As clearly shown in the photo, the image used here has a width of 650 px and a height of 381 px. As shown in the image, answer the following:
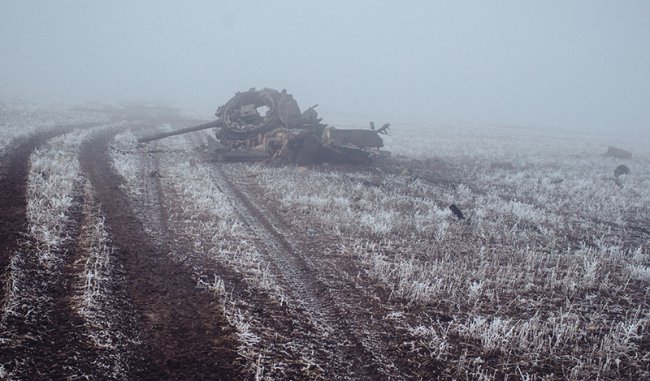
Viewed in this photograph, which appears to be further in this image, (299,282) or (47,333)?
(299,282)

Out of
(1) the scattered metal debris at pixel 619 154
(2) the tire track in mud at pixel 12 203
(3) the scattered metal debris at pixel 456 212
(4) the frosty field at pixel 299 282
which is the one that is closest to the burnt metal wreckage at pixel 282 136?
(4) the frosty field at pixel 299 282

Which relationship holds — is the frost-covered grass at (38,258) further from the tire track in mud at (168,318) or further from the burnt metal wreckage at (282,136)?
the burnt metal wreckage at (282,136)

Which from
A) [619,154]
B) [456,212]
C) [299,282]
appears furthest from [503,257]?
[619,154]

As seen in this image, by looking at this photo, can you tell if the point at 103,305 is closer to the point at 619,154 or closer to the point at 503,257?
the point at 503,257

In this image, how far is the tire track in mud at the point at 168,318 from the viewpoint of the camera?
358 cm

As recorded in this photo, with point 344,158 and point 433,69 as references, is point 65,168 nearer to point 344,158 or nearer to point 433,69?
point 344,158

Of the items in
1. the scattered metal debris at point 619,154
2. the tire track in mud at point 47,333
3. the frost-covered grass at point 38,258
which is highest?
the scattered metal debris at point 619,154

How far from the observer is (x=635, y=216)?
12.0 meters

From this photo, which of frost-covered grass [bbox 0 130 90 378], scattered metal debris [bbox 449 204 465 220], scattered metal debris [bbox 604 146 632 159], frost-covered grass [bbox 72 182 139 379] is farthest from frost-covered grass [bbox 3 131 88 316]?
scattered metal debris [bbox 604 146 632 159]

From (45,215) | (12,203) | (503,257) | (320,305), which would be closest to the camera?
(320,305)

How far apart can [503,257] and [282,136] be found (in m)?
11.6

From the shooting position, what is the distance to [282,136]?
666 inches

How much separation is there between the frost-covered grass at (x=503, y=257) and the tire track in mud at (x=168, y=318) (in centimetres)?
238

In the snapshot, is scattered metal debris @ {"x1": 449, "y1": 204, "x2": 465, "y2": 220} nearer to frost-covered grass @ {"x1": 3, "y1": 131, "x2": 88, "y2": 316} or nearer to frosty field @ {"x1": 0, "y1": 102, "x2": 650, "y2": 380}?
frosty field @ {"x1": 0, "y1": 102, "x2": 650, "y2": 380}
